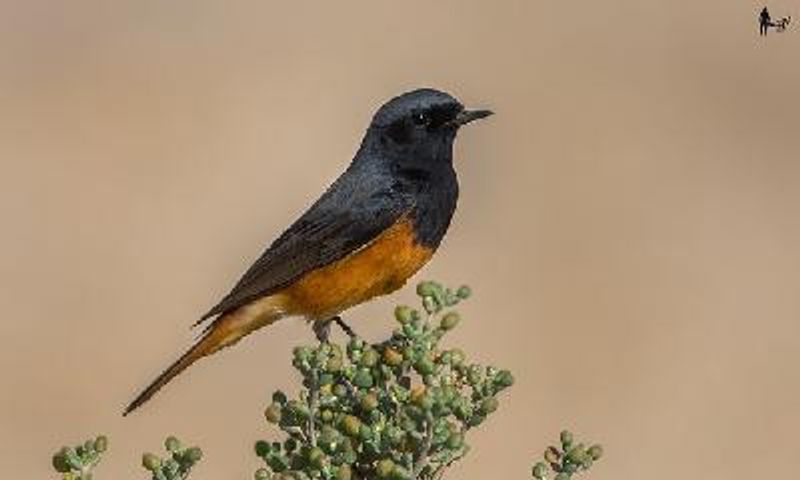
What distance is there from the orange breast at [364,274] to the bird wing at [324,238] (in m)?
0.03

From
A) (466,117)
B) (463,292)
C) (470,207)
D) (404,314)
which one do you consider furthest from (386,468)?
(470,207)

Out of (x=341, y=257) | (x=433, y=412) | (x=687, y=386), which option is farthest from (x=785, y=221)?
(x=433, y=412)

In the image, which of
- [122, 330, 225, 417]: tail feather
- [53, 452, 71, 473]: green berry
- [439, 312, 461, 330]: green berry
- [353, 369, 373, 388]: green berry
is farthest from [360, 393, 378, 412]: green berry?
[122, 330, 225, 417]: tail feather

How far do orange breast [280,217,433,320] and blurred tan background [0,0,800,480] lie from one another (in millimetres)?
5186

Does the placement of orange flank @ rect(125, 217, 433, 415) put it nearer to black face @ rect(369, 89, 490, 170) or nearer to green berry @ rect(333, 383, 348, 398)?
black face @ rect(369, 89, 490, 170)

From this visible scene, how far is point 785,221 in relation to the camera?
56.6 feet

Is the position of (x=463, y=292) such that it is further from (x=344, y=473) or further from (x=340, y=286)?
(x=340, y=286)

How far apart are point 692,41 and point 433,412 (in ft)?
55.5

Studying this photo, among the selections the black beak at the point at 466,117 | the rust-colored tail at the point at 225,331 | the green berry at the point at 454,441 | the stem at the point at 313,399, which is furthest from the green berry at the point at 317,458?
the black beak at the point at 466,117

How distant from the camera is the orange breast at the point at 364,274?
318 inches

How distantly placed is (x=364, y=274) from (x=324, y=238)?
0.24m

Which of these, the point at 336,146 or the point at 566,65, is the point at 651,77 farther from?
the point at 336,146

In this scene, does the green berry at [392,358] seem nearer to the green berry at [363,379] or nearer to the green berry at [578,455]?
the green berry at [363,379]

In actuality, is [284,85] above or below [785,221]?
above
